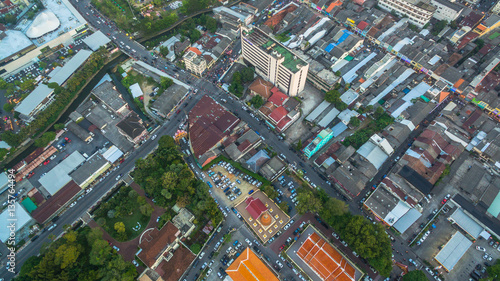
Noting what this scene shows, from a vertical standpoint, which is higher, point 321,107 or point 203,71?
point 321,107

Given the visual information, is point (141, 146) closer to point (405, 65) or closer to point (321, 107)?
point (321, 107)

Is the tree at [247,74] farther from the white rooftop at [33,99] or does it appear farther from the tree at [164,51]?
the white rooftop at [33,99]

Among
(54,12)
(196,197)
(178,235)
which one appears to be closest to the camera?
(178,235)

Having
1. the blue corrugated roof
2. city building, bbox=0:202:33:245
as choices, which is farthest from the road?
the blue corrugated roof

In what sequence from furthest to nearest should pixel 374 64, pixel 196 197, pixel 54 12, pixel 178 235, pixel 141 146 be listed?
pixel 54 12, pixel 374 64, pixel 141 146, pixel 196 197, pixel 178 235

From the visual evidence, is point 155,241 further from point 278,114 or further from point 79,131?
point 278,114

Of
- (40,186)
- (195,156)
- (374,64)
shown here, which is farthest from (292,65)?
(40,186)

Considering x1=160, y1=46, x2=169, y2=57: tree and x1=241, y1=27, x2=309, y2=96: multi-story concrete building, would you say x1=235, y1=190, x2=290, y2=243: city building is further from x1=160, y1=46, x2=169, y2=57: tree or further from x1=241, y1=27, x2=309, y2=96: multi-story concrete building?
x1=160, y1=46, x2=169, y2=57: tree

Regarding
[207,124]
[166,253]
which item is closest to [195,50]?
[207,124]
